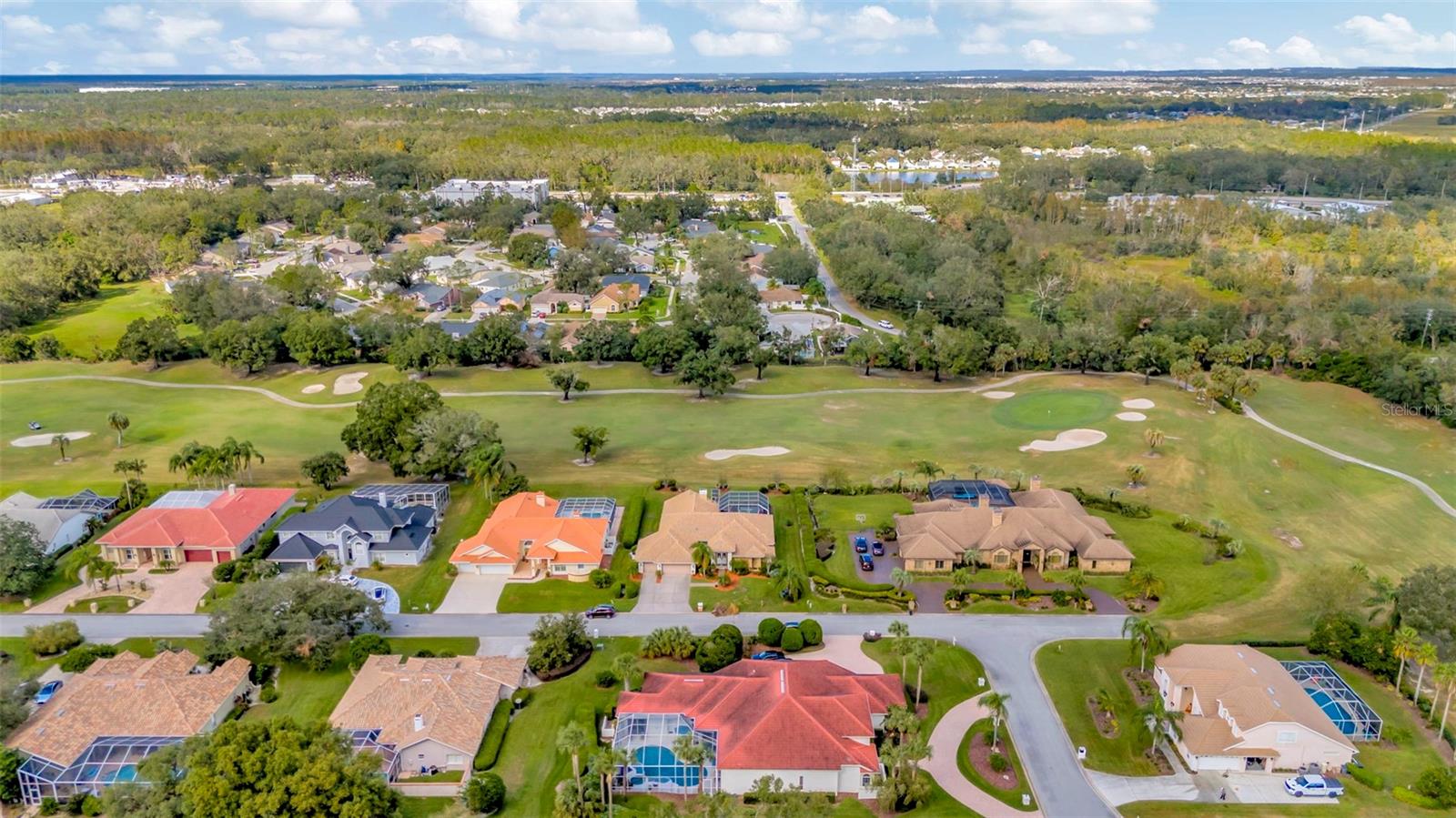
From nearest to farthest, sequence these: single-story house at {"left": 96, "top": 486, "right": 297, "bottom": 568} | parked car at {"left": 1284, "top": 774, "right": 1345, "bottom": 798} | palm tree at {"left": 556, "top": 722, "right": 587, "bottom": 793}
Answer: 1. palm tree at {"left": 556, "top": 722, "right": 587, "bottom": 793}
2. parked car at {"left": 1284, "top": 774, "right": 1345, "bottom": 798}
3. single-story house at {"left": 96, "top": 486, "right": 297, "bottom": 568}

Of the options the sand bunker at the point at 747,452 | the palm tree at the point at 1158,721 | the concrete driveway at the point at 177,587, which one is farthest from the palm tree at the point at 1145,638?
the concrete driveway at the point at 177,587

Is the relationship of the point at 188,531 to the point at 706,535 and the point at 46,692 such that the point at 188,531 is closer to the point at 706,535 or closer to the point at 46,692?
the point at 46,692

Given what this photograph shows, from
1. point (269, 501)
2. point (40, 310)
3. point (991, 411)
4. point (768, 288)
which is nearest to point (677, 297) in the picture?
point (768, 288)

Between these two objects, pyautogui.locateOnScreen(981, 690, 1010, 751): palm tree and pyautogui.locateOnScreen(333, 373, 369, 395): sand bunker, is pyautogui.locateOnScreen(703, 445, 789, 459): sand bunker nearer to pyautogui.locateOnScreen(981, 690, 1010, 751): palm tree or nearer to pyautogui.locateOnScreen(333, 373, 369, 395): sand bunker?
pyautogui.locateOnScreen(981, 690, 1010, 751): palm tree

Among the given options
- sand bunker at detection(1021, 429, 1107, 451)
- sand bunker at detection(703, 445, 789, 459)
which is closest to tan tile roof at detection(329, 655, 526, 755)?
sand bunker at detection(703, 445, 789, 459)

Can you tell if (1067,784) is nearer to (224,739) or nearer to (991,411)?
(224,739)

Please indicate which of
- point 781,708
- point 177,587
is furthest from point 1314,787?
point 177,587

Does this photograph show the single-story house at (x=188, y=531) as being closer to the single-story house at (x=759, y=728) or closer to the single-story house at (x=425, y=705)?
the single-story house at (x=425, y=705)
